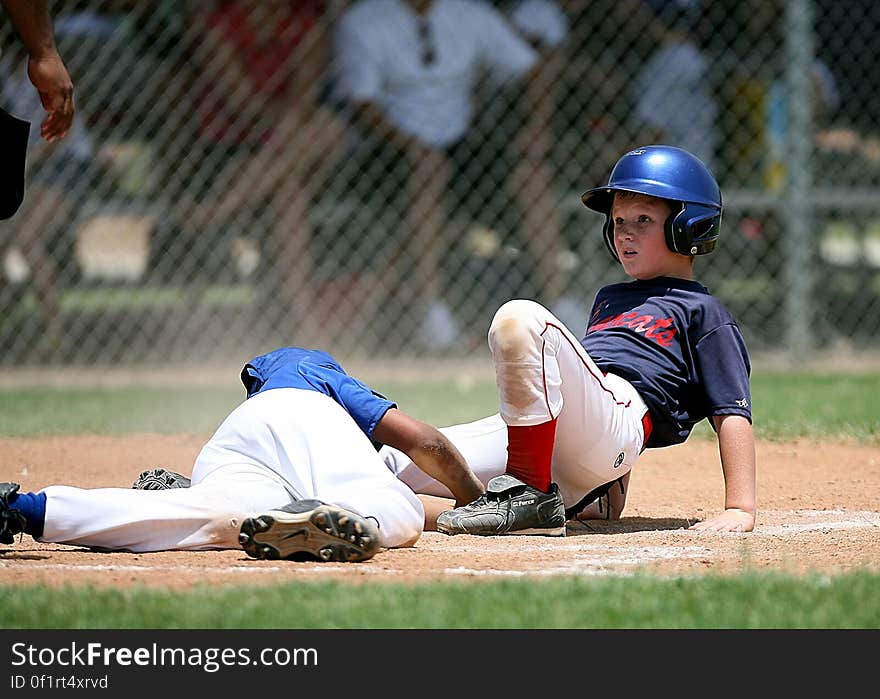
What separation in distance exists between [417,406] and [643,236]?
3018mm

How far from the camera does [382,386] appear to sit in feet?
26.3

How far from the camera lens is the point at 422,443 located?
374 centimetres

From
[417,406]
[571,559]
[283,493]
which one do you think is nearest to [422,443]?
[283,493]

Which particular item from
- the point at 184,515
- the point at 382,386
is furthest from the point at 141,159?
the point at 184,515

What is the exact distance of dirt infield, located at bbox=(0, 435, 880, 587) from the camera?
3.26 metres

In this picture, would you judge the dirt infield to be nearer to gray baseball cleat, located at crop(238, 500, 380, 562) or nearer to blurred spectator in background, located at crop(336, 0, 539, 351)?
gray baseball cleat, located at crop(238, 500, 380, 562)

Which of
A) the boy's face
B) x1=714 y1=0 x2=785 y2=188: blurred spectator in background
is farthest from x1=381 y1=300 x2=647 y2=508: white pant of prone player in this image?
x1=714 y1=0 x2=785 y2=188: blurred spectator in background

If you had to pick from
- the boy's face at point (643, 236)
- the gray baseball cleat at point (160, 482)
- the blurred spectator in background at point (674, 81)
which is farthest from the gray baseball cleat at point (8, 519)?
the blurred spectator in background at point (674, 81)

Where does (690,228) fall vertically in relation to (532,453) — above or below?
above

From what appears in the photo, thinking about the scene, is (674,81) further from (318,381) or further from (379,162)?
(318,381)
